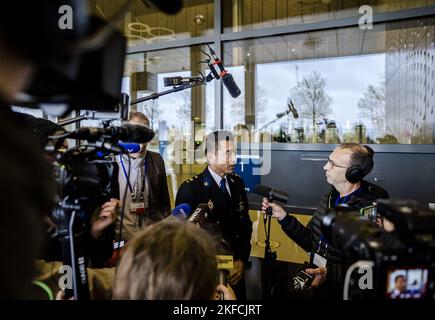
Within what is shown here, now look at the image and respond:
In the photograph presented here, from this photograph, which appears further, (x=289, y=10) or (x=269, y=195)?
(x=289, y=10)

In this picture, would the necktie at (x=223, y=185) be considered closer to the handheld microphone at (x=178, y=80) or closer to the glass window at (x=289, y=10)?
the handheld microphone at (x=178, y=80)

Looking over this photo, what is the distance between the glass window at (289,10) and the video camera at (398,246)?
2.25 m

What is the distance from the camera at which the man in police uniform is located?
1.97 meters

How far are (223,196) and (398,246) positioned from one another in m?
1.37

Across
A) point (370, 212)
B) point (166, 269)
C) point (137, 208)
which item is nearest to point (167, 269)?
point (166, 269)

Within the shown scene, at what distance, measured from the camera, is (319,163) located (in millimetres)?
2695

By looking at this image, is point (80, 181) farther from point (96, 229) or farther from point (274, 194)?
point (274, 194)

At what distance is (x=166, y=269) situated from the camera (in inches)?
28.1

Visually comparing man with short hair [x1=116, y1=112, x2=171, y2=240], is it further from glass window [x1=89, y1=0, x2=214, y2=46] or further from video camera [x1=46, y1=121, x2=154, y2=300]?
glass window [x1=89, y1=0, x2=214, y2=46]

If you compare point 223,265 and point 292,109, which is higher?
point 292,109

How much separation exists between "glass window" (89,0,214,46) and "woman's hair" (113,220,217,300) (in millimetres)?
2472

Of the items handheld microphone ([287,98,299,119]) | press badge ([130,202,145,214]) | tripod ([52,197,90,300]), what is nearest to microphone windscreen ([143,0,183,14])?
tripod ([52,197,90,300])

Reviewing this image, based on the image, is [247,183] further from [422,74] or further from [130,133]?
[130,133]
